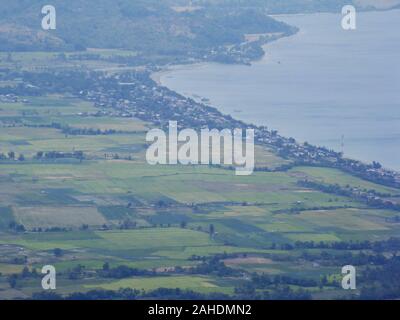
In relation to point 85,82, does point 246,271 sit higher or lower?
lower

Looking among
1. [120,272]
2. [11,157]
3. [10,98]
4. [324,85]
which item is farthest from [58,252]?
[324,85]

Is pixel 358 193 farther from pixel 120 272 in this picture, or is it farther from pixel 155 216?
pixel 120 272

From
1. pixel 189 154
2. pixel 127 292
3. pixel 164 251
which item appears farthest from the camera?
pixel 189 154

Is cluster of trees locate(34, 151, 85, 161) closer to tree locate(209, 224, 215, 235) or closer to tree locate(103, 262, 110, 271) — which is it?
tree locate(209, 224, 215, 235)

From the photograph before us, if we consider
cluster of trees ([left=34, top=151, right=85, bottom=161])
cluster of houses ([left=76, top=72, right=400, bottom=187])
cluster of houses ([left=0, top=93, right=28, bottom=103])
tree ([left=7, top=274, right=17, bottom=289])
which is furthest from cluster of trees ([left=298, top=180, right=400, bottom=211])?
cluster of houses ([left=0, top=93, right=28, bottom=103])

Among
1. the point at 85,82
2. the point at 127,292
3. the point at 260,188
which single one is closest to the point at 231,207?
the point at 260,188

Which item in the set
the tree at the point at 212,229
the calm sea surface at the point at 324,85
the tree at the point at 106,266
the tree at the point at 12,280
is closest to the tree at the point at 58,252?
the tree at the point at 106,266

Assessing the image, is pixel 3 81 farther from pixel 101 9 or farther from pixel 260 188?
pixel 260 188
